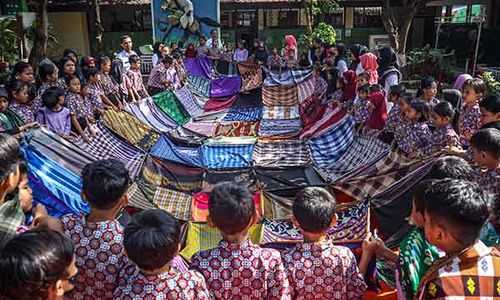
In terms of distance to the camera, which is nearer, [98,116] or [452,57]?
[98,116]

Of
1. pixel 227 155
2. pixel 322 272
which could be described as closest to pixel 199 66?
pixel 227 155

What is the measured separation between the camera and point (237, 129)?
277 inches

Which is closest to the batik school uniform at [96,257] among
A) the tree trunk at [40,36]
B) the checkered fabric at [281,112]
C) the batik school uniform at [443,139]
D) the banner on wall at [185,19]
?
the batik school uniform at [443,139]

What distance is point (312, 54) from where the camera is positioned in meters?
10.2

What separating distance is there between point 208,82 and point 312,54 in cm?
235

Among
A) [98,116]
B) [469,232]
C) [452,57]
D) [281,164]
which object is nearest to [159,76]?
[98,116]

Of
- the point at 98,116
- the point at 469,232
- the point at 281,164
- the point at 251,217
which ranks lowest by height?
the point at 281,164

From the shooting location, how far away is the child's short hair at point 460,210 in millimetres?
1530

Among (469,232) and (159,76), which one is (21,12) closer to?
(159,76)

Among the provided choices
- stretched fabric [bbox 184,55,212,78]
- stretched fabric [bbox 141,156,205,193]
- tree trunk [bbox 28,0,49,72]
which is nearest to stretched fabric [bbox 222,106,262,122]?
stretched fabric [bbox 184,55,212,78]

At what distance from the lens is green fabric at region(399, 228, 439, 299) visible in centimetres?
170

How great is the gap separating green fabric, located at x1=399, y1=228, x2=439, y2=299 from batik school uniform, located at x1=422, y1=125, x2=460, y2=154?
1999mm

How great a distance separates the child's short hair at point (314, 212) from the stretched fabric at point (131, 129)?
3541 millimetres

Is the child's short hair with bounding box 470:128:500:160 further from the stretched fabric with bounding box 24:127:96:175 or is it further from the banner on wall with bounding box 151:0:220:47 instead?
the banner on wall with bounding box 151:0:220:47
